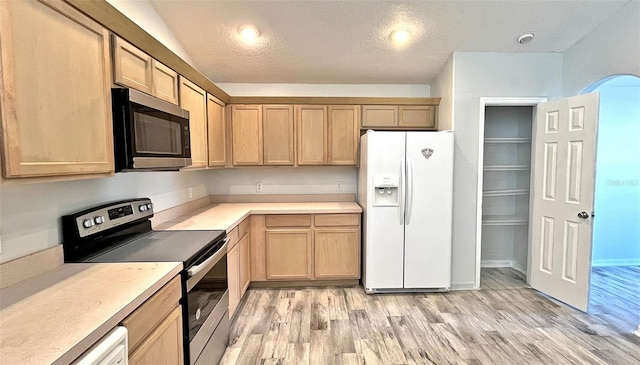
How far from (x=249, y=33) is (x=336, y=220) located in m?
2.13

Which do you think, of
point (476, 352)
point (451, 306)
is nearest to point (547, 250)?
point (451, 306)

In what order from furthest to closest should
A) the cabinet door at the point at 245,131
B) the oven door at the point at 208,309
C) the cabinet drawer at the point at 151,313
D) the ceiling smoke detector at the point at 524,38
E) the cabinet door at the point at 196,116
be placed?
the cabinet door at the point at 245,131 < the ceiling smoke detector at the point at 524,38 < the cabinet door at the point at 196,116 < the oven door at the point at 208,309 < the cabinet drawer at the point at 151,313

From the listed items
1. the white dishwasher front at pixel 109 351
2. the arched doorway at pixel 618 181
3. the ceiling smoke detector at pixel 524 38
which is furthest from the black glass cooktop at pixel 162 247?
the arched doorway at pixel 618 181

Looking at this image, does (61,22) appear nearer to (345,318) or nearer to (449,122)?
(345,318)

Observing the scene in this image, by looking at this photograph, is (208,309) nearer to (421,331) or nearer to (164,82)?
(164,82)

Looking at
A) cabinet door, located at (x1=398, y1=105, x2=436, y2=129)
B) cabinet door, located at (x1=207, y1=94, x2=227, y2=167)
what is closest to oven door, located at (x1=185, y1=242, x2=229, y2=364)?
cabinet door, located at (x1=207, y1=94, x2=227, y2=167)

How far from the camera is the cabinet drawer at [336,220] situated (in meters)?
3.51

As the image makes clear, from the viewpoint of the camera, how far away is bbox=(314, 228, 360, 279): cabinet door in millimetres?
3525

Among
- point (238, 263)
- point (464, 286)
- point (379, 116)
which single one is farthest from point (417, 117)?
point (238, 263)

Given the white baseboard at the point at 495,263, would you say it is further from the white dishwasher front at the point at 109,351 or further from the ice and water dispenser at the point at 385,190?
the white dishwasher front at the point at 109,351

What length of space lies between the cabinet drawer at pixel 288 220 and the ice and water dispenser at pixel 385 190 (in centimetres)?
79

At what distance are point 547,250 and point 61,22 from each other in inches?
167

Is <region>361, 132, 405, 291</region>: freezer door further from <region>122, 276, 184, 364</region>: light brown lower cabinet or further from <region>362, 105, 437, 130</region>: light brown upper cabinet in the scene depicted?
<region>122, 276, 184, 364</region>: light brown lower cabinet

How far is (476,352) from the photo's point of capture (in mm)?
2361
